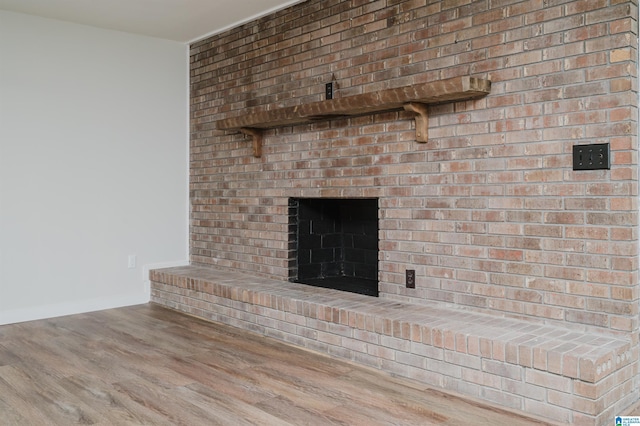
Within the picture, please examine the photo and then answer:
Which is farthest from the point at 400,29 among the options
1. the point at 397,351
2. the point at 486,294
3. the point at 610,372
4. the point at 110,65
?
the point at 110,65

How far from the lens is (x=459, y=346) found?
8.48ft

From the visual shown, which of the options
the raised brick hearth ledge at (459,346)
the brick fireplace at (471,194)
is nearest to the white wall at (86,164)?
the brick fireplace at (471,194)

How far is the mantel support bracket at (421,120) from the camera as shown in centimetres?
306

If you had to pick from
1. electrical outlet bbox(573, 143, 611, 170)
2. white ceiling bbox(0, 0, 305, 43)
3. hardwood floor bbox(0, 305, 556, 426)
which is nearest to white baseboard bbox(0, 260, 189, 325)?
hardwood floor bbox(0, 305, 556, 426)

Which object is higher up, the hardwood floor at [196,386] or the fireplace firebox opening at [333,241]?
the fireplace firebox opening at [333,241]

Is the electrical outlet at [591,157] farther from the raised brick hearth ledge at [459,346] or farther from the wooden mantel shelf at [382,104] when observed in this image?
the raised brick hearth ledge at [459,346]

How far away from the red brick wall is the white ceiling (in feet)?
0.71

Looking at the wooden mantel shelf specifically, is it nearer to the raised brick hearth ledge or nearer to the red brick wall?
the red brick wall

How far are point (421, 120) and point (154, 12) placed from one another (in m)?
2.26

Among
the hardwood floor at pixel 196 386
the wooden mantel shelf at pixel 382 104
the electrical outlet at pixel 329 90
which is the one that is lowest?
the hardwood floor at pixel 196 386

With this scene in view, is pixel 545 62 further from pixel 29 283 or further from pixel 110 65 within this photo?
pixel 29 283

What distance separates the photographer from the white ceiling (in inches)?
154

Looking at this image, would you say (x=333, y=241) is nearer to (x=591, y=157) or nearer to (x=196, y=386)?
(x=196, y=386)

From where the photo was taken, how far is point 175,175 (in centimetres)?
499
